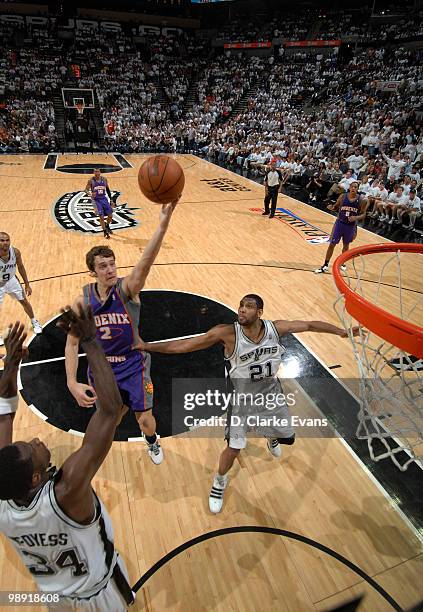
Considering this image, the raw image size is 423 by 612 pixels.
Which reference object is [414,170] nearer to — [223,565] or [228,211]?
[228,211]

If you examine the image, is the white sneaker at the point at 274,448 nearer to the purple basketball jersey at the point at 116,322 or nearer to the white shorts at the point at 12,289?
the purple basketball jersey at the point at 116,322

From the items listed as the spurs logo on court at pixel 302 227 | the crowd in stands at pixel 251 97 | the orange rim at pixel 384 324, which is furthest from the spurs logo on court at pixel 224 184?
the orange rim at pixel 384 324

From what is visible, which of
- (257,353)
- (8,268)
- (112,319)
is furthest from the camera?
(8,268)

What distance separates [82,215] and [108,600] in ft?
33.0

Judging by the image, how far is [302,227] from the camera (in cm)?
1034

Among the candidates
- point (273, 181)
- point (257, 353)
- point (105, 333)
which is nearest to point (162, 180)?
point (105, 333)

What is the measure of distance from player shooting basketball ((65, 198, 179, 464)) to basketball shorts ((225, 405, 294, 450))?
751 mm

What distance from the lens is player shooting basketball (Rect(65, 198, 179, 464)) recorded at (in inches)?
115

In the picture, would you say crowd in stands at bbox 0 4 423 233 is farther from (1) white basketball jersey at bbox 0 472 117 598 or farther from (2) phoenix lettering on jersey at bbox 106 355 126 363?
(1) white basketball jersey at bbox 0 472 117 598

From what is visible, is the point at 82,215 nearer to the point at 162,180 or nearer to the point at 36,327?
the point at 36,327

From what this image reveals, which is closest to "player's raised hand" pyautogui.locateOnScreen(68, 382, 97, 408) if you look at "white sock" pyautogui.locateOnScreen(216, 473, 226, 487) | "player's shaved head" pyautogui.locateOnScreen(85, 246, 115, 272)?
"player's shaved head" pyautogui.locateOnScreen(85, 246, 115, 272)

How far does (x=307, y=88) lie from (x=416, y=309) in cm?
2179

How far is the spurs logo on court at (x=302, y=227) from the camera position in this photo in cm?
952

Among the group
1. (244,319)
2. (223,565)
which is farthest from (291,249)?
(223,565)
